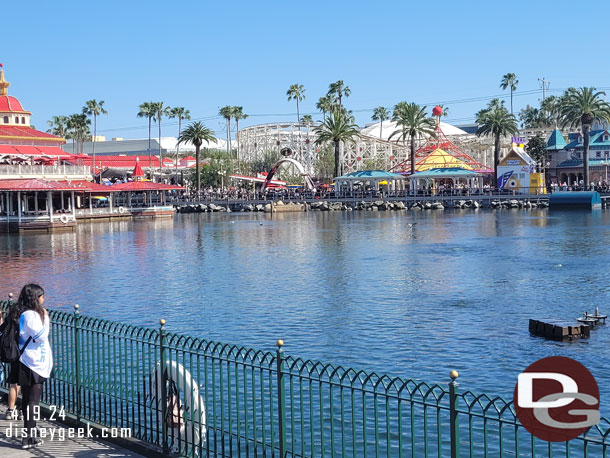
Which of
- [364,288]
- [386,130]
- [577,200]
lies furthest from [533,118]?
[364,288]

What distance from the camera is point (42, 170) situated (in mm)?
78000

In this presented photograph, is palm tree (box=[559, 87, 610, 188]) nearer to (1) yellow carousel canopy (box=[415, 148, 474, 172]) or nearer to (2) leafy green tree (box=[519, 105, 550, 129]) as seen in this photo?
(1) yellow carousel canopy (box=[415, 148, 474, 172])

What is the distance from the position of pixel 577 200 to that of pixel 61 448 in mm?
83345

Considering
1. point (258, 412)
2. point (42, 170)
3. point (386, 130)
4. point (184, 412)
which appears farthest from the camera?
point (386, 130)

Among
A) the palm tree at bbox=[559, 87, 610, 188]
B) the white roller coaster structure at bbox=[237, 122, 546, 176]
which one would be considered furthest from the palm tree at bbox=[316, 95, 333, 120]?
the palm tree at bbox=[559, 87, 610, 188]

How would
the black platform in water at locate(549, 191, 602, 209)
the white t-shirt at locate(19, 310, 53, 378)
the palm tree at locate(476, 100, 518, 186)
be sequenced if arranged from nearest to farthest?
the white t-shirt at locate(19, 310, 53, 378)
the black platform in water at locate(549, 191, 602, 209)
the palm tree at locate(476, 100, 518, 186)

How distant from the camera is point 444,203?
99.4 meters

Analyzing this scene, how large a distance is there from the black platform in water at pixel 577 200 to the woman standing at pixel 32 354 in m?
82.8

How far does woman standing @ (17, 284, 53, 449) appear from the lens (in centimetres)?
998

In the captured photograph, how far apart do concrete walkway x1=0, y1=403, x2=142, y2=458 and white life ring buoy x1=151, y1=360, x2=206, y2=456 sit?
583mm

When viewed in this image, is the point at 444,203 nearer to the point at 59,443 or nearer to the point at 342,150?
the point at 342,150

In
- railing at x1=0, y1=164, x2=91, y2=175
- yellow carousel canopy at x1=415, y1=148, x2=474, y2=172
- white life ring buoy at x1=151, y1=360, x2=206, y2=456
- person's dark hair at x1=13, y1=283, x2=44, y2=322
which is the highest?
yellow carousel canopy at x1=415, y1=148, x2=474, y2=172

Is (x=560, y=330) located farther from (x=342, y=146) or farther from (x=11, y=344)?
(x=342, y=146)

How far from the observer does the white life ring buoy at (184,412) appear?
9664 mm
